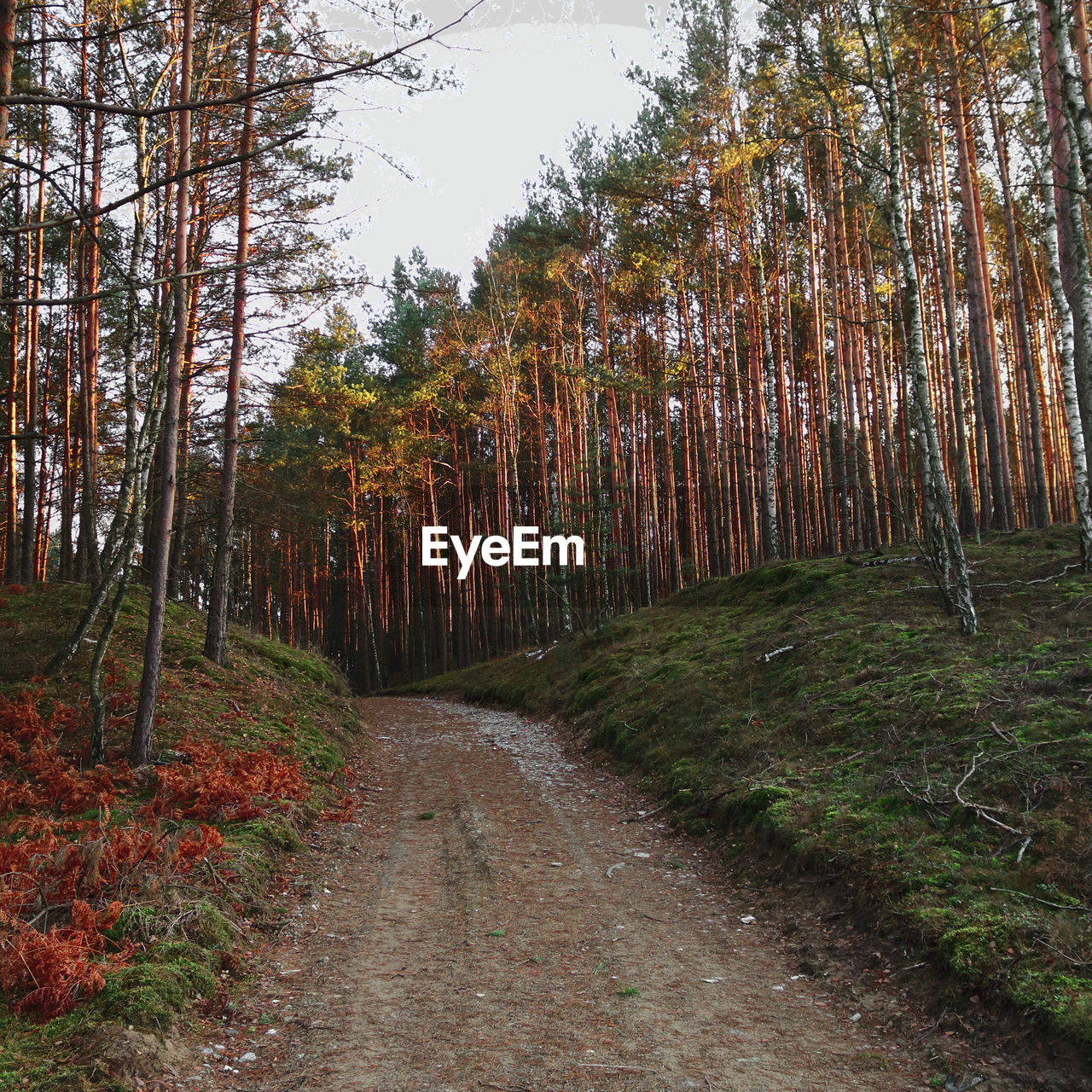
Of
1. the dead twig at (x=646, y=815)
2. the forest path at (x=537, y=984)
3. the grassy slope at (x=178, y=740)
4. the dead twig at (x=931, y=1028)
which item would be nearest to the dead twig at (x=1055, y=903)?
the dead twig at (x=931, y=1028)

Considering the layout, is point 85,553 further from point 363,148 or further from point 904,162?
point 904,162

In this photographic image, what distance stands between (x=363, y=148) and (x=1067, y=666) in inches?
306

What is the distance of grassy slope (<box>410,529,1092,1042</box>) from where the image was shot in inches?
183

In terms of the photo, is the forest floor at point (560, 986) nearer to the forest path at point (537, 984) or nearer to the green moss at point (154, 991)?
the forest path at point (537, 984)

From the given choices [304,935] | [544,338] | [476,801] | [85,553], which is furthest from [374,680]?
[304,935]

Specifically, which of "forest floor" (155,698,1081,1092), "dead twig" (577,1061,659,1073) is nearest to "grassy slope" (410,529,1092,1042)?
"forest floor" (155,698,1081,1092)

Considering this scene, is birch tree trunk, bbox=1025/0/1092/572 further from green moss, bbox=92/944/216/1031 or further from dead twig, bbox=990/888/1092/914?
green moss, bbox=92/944/216/1031

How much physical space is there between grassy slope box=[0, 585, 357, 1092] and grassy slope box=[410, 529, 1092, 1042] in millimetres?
4322

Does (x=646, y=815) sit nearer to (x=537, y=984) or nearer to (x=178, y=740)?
(x=537, y=984)

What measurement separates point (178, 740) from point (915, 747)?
7.88 m

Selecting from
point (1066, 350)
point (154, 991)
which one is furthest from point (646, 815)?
point (1066, 350)

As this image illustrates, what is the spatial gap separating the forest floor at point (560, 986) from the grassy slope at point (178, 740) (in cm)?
34

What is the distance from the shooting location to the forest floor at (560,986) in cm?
381

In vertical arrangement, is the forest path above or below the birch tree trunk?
below
